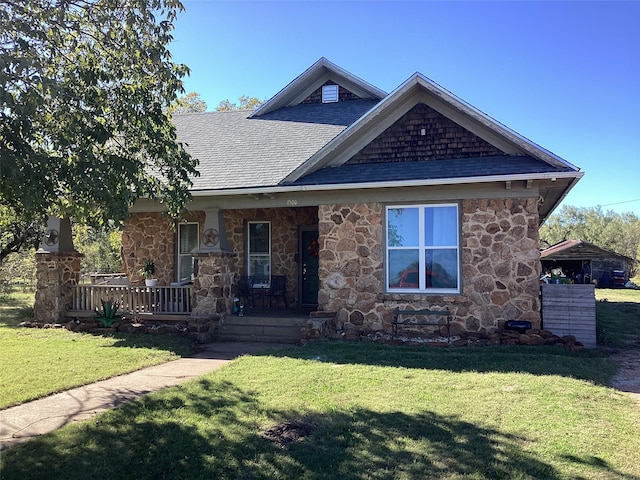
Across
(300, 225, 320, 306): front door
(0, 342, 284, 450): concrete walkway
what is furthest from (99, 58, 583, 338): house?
→ (0, 342, 284, 450): concrete walkway

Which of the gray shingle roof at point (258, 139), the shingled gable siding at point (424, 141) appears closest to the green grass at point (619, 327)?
the shingled gable siding at point (424, 141)

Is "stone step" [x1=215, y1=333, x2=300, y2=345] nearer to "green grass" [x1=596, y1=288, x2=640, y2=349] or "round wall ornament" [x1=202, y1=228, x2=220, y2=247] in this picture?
"round wall ornament" [x1=202, y1=228, x2=220, y2=247]

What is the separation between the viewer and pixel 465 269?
9.27 m

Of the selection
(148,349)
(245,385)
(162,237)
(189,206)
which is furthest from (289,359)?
(162,237)

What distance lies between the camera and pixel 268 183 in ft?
34.3

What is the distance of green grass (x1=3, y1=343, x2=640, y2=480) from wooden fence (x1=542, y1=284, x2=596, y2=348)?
1.70 meters

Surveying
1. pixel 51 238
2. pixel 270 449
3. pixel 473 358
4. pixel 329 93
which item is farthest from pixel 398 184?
pixel 51 238

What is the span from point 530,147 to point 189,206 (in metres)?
7.36

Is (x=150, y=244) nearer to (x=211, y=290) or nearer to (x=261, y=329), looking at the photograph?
(x=211, y=290)

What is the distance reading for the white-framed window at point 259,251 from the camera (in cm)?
1321

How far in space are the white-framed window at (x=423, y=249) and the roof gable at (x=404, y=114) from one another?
1588 millimetres

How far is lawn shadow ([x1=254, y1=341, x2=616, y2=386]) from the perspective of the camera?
7.12 meters

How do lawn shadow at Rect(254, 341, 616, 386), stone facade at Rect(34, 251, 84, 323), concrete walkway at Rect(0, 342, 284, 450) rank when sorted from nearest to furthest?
concrete walkway at Rect(0, 342, 284, 450)
lawn shadow at Rect(254, 341, 616, 386)
stone facade at Rect(34, 251, 84, 323)

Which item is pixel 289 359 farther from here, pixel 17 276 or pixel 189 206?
pixel 17 276
